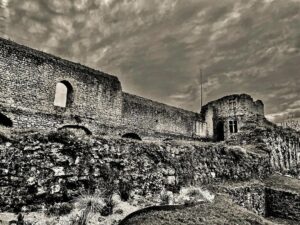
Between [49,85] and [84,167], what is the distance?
10.9 metres

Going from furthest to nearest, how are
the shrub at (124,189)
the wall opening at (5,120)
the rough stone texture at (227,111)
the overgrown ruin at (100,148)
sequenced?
the rough stone texture at (227,111) → the wall opening at (5,120) → the shrub at (124,189) → the overgrown ruin at (100,148)

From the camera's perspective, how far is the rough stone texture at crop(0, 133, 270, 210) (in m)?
3.41

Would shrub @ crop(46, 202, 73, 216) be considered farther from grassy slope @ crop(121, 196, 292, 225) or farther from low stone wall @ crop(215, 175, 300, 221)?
low stone wall @ crop(215, 175, 300, 221)

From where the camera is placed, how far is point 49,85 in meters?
13.6

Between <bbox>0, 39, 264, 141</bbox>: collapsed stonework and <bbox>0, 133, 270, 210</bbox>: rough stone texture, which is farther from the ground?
<bbox>0, 39, 264, 141</bbox>: collapsed stonework

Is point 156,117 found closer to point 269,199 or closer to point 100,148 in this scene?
point 269,199

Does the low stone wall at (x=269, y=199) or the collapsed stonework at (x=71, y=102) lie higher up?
the collapsed stonework at (x=71, y=102)

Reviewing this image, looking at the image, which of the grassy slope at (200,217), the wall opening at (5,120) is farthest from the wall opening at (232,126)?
the grassy slope at (200,217)

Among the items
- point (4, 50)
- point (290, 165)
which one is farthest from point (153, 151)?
point (290, 165)

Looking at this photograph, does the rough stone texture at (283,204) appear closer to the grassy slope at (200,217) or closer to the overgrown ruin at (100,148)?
the overgrown ruin at (100,148)

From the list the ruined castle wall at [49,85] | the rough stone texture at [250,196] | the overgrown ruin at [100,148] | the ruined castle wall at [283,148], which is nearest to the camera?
the overgrown ruin at [100,148]

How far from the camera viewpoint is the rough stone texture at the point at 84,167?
3414 mm

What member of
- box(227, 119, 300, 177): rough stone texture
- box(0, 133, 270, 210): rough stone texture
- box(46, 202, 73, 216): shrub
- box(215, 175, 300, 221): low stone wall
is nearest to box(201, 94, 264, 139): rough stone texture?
box(227, 119, 300, 177): rough stone texture

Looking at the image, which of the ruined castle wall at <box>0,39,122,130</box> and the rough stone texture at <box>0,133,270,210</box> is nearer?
the rough stone texture at <box>0,133,270,210</box>
